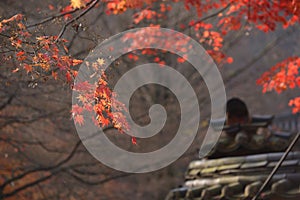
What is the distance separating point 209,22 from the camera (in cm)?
2320

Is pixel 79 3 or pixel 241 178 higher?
pixel 79 3

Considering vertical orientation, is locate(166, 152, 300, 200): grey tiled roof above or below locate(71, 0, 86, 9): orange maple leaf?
below

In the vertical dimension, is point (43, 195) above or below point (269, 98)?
below

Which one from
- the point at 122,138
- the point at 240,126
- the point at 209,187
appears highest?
the point at 122,138

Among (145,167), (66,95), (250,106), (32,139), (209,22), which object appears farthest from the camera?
(250,106)

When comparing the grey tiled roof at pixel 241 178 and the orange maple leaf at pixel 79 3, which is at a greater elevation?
the orange maple leaf at pixel 79 3

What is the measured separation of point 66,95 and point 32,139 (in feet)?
7.21

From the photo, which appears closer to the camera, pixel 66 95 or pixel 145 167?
pixel 66 95

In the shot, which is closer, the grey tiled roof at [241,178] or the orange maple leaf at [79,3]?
the orange maple leaf at [79,3]

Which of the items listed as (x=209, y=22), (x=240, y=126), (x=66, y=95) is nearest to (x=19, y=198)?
(x=66, y=95)

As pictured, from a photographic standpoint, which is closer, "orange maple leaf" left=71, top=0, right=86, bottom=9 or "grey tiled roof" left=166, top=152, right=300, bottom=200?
"orange maple leaf" left=71, top=0, right=86, bottom=9

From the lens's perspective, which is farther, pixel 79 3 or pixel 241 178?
pixel 241 178

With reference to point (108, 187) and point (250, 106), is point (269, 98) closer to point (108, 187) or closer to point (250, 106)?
point (250, 106)

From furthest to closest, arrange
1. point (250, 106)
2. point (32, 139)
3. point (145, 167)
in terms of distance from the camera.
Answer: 1. point (250, 106)
2. point (145, 167)
3. point (32, 139)
